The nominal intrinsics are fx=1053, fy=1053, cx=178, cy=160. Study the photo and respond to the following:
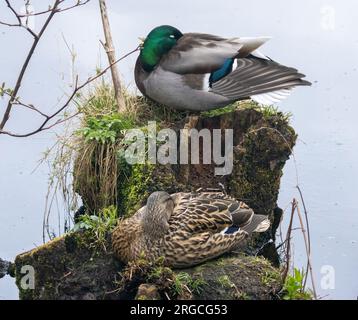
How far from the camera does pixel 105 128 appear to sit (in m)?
6.21

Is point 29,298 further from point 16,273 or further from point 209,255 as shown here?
point 209,255

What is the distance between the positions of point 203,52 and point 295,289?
63.3 inches

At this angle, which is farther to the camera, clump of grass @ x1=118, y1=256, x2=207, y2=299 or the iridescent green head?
the iridescent green head

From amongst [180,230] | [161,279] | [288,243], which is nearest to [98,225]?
[180,230]

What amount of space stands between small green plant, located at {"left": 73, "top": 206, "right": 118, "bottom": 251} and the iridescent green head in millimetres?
974

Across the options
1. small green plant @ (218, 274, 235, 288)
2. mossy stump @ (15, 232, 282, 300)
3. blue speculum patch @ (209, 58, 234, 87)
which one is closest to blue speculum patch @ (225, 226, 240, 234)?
mossy stump @ (15, 232, 282, 300)

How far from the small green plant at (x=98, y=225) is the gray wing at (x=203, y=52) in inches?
37.9

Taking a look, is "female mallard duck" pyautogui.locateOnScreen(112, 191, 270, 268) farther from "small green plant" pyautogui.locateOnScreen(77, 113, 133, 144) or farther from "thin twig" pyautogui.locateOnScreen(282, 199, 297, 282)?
"small green plant" pyautogui.locateOnScreen(77, 113, 133, 144)

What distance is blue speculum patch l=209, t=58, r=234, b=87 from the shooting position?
6.16m

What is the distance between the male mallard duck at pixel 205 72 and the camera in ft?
20.1

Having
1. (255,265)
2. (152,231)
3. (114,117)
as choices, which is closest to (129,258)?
(152,231)

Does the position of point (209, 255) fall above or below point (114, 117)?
below

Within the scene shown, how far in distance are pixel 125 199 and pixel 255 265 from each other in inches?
39.1
